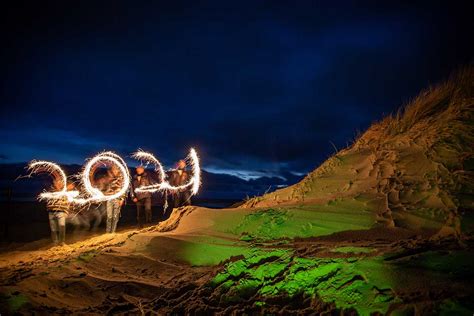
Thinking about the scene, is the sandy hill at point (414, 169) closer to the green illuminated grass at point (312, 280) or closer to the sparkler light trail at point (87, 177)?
the green illuminated grass at point (312, 280)

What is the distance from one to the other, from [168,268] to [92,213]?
404 inches

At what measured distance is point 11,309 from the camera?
3426 millimetres

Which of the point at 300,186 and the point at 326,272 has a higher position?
the point at 300,186

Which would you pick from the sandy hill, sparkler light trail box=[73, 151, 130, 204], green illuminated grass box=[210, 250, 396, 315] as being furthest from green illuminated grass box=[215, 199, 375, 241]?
sparkler light trail box=[73, 151, 130, 204]

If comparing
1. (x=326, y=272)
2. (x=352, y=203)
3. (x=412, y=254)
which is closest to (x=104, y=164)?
(x=352, y=203)

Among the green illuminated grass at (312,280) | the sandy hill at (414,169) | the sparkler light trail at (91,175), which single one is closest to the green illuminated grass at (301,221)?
the sandy hill at (414,169)

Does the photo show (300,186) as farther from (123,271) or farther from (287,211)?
(123,271)

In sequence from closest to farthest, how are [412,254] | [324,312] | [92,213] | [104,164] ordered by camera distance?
[324,312]
[412,254]
[104,164]
[92,213]

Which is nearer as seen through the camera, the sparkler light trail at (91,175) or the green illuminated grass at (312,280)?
the green illuminated grass at (312,280)

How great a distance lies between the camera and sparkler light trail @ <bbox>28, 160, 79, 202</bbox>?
760 centimetres

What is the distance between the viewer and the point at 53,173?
7.88m

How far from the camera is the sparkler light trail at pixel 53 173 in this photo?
299 inches

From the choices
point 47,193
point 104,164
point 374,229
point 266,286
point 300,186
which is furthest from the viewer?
point 104,164

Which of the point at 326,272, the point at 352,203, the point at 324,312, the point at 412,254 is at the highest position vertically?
the point at 352,203
